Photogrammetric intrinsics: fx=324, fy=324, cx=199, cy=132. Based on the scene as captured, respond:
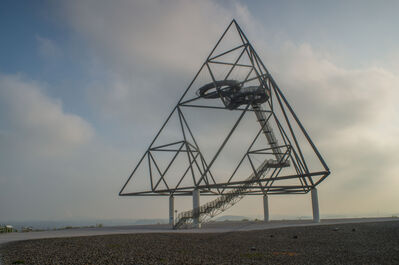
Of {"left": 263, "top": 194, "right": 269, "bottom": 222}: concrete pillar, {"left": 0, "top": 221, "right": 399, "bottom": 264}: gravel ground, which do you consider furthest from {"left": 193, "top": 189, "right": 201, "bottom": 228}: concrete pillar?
{"left": 0, "top": 221, "right": 399, "bottom": 264}: gravel ground

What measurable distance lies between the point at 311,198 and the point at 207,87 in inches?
562

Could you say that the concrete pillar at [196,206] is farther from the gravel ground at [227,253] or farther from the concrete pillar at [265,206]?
the gravel ground at [227,253]

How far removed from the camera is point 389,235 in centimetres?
1584

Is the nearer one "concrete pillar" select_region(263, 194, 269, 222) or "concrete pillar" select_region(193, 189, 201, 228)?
"concrete pillar" select_region(193, 189, 201, 228)

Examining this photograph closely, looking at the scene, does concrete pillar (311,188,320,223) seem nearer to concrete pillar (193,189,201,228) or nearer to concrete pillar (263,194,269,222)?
concrete pillar (263,194,269,222)

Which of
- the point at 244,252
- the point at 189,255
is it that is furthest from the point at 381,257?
the point at 189,255

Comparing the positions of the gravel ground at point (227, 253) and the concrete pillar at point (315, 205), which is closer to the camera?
the gravel ground at point (227, 253)

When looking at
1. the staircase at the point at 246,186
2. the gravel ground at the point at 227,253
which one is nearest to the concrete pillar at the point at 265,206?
the staircase at the point at 246,186

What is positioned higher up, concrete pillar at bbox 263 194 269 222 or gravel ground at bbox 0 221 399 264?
concrete pillar at bbox 263 194 269 222

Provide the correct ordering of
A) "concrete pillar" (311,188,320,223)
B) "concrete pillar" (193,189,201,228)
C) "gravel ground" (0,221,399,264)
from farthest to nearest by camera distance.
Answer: "concrete pillar" (311,188,320,223)
"concrete pillar" (193,189,201,228)
"gravel ground" (0,221,399,264)

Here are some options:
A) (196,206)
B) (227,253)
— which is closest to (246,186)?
(196,206)

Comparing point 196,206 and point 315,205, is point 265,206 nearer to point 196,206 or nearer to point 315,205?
point 315,205

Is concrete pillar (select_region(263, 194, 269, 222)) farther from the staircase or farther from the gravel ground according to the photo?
the gravel ground

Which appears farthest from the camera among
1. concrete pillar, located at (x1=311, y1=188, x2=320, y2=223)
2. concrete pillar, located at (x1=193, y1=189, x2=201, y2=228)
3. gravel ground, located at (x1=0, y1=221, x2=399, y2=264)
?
concrete pillar, located at (x1=311, y1=188, x2=320, y2=223)
